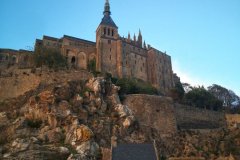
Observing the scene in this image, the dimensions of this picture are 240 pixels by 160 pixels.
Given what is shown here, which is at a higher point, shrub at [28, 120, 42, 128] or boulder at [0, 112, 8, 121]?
boulder at [0, 112, 8, 121]

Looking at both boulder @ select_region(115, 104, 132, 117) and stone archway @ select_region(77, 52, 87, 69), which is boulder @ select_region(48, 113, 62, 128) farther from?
stone archway @ select_region(77, 52, 87, 69)

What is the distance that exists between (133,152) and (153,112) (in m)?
12.3

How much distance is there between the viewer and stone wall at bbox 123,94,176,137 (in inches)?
1182

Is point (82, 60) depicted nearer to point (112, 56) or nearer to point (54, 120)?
point (112, 56)

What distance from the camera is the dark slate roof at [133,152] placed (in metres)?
18.6

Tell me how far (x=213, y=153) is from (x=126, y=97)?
42.0 feet

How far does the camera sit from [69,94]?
88.7ft

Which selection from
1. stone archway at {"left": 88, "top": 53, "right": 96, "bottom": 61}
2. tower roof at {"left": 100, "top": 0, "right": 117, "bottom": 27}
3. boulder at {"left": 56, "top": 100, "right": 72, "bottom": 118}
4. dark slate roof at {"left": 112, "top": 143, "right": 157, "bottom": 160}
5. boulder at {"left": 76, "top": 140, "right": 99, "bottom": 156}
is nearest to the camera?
dark slate roof at {"left": 112, "top": 143, "right": 157, "bottom": 160}

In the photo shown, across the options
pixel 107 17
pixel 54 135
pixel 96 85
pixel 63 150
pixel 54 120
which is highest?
pixel 107 17

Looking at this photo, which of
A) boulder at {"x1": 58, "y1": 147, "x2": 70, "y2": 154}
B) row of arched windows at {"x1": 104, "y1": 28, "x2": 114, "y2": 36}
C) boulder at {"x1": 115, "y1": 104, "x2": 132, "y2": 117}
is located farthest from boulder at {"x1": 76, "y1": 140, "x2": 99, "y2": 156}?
row of arched windows at {"x1": 104, "y1": 28, "x2": 114, "y2": 36}

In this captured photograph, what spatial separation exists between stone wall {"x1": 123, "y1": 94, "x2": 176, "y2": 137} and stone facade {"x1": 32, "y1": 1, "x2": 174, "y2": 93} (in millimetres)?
16387

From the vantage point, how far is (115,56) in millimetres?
49125

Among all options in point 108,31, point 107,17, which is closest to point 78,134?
point 108,31

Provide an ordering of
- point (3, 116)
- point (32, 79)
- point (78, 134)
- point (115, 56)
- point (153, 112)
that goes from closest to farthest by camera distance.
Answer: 1. point (78, 134)
2. point (3, 116)
3. point (153, 112)
4. point (32, 79)
5. point (115, 56)
